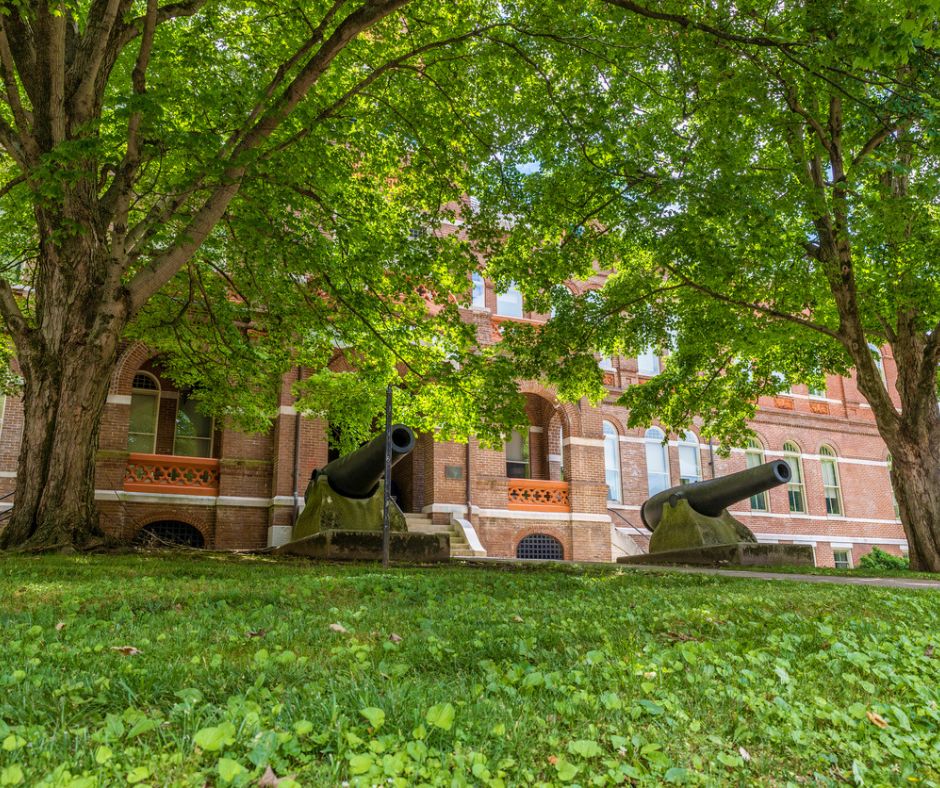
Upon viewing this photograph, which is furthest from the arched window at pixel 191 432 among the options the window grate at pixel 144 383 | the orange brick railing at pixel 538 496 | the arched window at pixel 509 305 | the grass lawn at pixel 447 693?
the grass lawn at pixel 447 693

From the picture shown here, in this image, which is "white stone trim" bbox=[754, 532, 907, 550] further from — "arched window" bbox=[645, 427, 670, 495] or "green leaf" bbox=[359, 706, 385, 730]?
"green leaf" bbox=[359, 706, 385, 730]

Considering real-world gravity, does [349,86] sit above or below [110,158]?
above

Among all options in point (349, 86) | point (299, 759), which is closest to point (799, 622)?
point (299, 759)

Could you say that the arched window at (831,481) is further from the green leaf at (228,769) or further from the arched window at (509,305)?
the green leaf at (228,769)

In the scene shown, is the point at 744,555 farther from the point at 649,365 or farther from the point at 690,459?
the point at 649,365

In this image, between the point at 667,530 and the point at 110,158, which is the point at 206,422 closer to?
the point at 110,158

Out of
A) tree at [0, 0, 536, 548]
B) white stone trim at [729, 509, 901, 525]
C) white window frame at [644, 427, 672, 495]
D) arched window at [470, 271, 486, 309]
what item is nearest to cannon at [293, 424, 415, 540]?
tree at [0, 0, 536, 548]

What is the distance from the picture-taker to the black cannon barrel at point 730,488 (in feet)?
42.7

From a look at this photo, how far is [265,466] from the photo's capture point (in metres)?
18.0

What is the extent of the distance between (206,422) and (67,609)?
50.9 ft

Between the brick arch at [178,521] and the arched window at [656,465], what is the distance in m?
13.7

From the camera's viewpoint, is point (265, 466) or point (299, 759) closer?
point (299, 759)

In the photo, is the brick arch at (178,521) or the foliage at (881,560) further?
the foliage at (881,560)

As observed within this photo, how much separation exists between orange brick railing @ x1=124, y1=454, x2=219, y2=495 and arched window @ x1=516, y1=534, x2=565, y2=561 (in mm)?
8372
